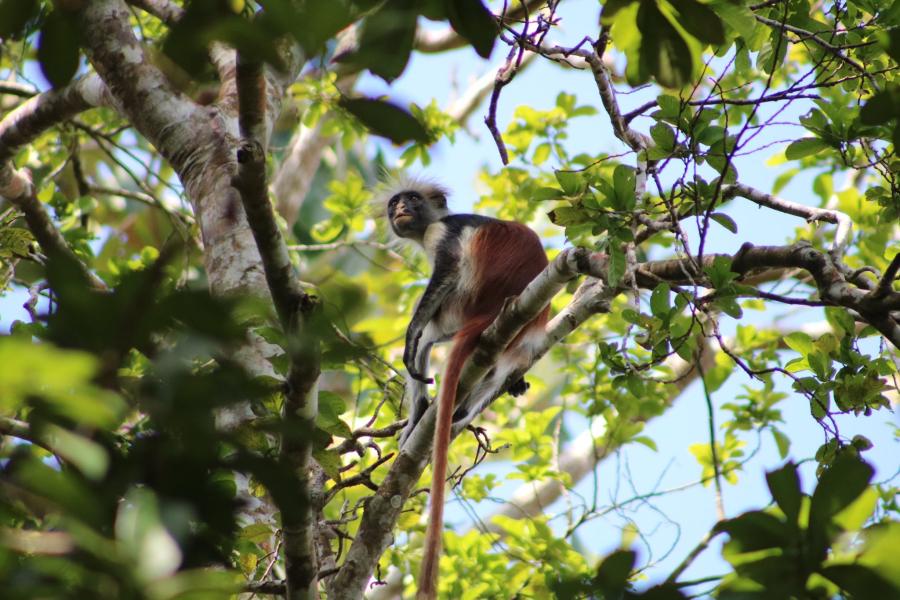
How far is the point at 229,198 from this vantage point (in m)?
3.24

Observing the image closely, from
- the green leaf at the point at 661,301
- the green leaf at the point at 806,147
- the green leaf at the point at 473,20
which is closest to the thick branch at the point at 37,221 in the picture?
the green leaf at the point at 661,301

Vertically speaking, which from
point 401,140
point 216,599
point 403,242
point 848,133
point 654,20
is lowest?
point 216,599

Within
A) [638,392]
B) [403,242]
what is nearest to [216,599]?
[638,392]

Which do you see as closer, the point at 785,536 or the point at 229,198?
the point at 785,536

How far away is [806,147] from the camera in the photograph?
2.66m

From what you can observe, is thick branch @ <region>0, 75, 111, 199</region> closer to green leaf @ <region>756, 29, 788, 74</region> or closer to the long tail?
the long tail

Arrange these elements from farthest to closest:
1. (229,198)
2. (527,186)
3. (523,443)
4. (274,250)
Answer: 1. (527,186)
2. (523,443)
3. (229,198)
4. (274,250)

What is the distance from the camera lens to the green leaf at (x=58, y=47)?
0.99 metres

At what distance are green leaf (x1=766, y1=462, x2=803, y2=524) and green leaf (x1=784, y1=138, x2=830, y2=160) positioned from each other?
181 cm

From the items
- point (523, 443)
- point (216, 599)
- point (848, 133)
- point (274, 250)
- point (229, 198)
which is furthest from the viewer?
point (523, 443)

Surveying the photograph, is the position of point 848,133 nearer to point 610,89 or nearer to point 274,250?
point 610,89

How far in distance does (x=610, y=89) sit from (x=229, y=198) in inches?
53.8

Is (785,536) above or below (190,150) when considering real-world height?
below

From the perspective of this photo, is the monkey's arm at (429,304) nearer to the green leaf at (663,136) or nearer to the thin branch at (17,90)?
the green leaf at (663,136)
